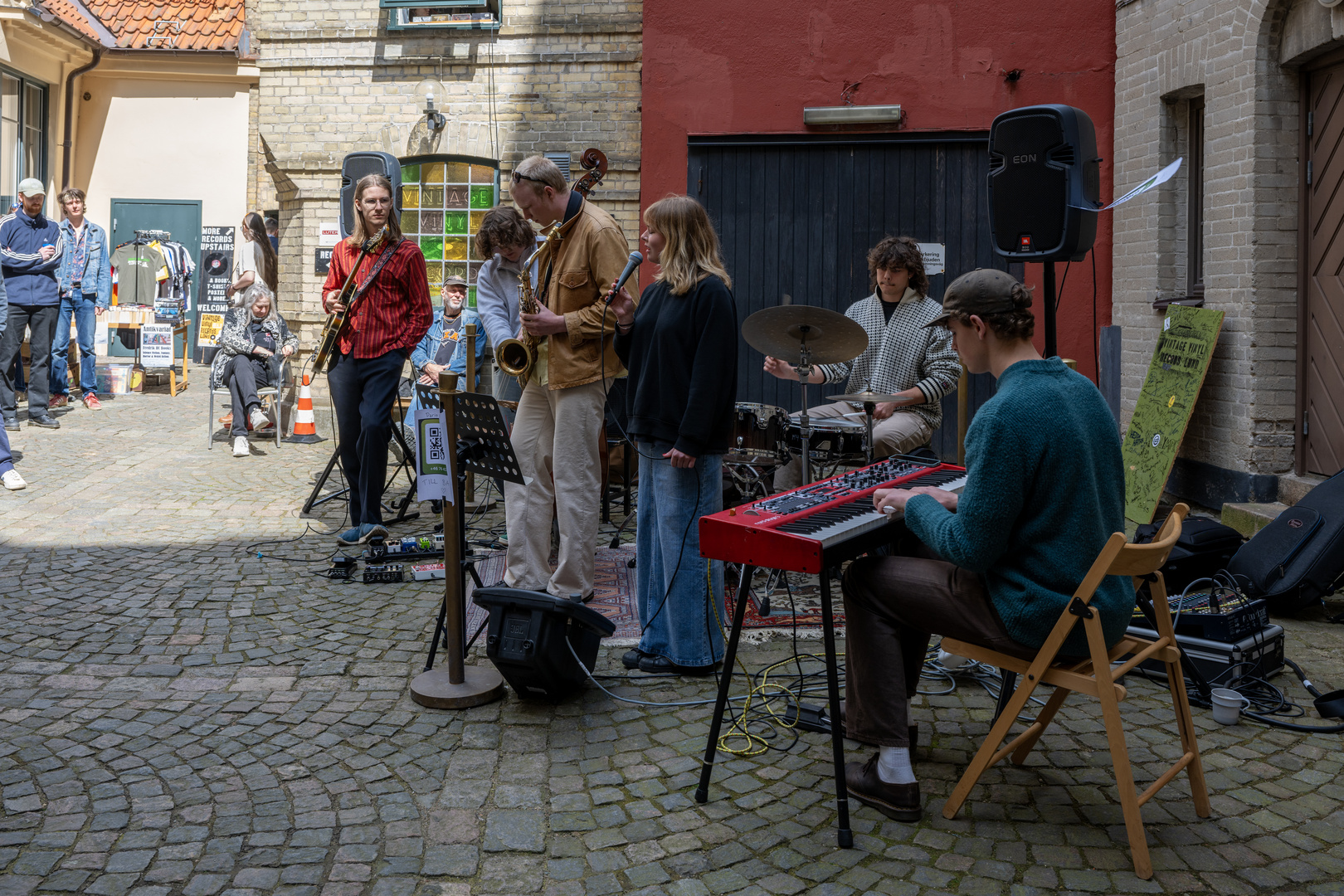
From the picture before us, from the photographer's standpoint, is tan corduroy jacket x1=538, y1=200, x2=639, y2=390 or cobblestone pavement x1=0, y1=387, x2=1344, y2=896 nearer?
cobblestone pavement x1=0, y1=387, x2=1344, y2=896

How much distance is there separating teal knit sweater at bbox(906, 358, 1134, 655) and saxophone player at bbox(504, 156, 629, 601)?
2225mm

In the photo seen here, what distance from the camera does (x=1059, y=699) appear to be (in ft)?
12.0

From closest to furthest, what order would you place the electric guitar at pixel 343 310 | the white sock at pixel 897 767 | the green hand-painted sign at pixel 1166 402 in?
the white sock at pixel 897 767, the electric guitar at pixel 343 310, the green hand-painted sign at pixel 1166 402

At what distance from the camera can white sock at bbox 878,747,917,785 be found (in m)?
3.48

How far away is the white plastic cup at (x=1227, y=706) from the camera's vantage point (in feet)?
13.9

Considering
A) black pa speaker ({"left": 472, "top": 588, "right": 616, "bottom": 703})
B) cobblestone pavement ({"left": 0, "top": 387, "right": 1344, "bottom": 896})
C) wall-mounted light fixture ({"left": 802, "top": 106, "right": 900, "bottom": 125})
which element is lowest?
cobblestone pavement ({"left": 0, "top": 387, "right": 1344, "bottom": 896})

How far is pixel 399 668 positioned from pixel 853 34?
24.4 ft

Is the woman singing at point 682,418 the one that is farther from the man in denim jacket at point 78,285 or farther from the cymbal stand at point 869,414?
the man in denim jacket at point 78,285

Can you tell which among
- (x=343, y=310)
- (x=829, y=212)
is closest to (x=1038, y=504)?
(x=343, y=310)

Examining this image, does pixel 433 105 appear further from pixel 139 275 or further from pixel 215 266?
pixel 139 275

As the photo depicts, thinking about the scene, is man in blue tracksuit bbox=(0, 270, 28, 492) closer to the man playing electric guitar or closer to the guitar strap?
the man playing electric guitar

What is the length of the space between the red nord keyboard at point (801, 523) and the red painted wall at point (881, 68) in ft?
21.9

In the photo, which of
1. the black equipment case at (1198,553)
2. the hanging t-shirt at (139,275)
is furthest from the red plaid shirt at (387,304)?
the hanging t-shirt at (139,275)

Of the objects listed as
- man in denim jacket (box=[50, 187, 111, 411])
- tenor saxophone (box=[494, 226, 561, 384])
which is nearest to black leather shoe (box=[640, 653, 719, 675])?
tenor saxophone (box=[494, 226, 561, 384])
